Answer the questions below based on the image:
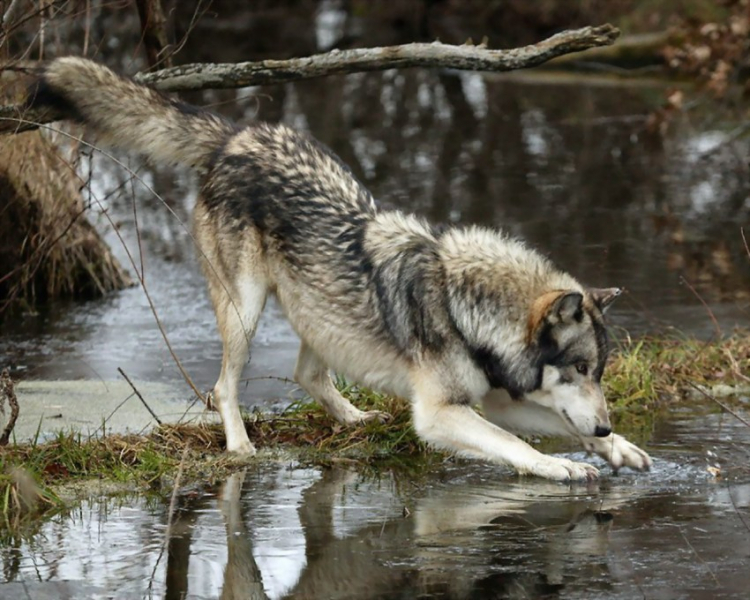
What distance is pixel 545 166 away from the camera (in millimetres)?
16734

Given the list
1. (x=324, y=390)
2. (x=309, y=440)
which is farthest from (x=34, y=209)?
(x=309, y=440)

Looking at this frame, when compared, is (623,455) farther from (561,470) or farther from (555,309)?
(555,309)

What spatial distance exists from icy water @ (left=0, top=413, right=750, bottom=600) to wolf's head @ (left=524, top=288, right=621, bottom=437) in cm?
36

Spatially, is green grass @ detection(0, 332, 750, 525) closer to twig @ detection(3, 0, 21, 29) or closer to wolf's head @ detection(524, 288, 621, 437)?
wolf's head @ detection(524, 288, 621, 437)

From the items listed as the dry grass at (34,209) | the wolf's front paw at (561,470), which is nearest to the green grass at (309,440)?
the wolf's front paw at (561,470)

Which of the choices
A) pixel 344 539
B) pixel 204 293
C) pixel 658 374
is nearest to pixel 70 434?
pixel 344 539

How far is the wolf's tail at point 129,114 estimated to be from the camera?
7.54 m

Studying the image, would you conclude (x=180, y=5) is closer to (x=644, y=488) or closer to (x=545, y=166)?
(x=545, y=166)

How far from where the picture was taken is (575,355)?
6.62 metres

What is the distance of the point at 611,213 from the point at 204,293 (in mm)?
4909

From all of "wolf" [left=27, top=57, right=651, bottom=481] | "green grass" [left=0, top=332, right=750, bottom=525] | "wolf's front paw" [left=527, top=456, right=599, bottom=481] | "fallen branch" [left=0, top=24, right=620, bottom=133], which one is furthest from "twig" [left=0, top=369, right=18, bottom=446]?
"wolf's front paw" [left=527, top=456, right=599, bottom=481]

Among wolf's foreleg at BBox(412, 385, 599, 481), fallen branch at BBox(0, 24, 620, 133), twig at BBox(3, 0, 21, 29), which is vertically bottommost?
wolf's foreleg at BBox(412, 385, 599, 481)

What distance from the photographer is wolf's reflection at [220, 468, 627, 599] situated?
512 cm

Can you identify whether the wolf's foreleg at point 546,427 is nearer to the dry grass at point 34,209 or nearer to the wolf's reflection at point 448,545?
the wolf's reflection at point 448,545
